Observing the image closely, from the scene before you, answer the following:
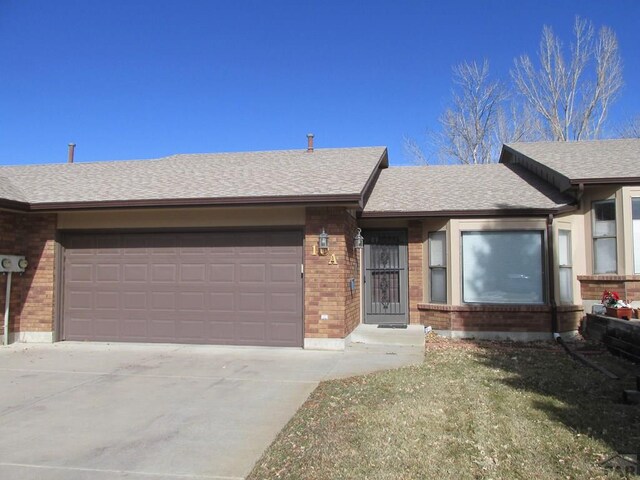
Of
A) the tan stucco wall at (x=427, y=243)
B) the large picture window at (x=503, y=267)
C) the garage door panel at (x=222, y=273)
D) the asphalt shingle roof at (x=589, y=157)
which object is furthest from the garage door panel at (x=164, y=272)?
the asphalt shingle roof at (x=589, y=157)

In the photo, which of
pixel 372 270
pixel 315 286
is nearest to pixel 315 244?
pixel 315 286

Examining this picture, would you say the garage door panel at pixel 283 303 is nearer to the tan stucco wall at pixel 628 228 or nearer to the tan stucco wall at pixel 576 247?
the tan stucco wall at pixel 576 247

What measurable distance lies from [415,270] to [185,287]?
4969mm

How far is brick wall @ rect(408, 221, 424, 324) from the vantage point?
11672 mm

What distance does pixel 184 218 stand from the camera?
10.6 metres

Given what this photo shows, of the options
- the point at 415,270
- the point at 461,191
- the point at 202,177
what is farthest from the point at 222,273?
the point at 461,191

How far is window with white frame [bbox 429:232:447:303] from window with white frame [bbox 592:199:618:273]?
3.02m

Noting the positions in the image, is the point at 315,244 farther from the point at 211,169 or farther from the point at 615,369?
the point at 615,369

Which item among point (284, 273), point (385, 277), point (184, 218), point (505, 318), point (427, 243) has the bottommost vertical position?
point (505, 318)

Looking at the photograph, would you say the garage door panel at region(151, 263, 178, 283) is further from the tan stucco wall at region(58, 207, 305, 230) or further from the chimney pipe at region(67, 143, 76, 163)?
the chimney pipe at region(67, 143, 76, 163)

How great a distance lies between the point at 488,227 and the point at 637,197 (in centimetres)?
282

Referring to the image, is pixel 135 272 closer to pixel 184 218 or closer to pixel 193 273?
pixel 193 273

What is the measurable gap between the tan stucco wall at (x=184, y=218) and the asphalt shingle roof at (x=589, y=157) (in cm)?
580

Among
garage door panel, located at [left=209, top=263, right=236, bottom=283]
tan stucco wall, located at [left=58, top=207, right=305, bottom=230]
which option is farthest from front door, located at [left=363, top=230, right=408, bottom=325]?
garage door panel, located at [left=209, top=263, right=236, bottom=283]
